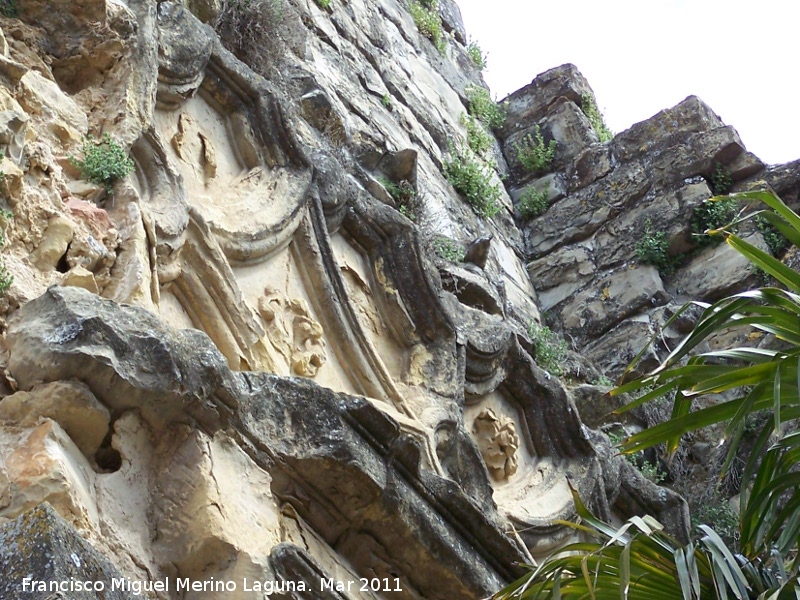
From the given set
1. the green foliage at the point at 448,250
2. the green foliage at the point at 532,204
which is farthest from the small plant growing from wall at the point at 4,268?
the green foliage at the point at 532,204

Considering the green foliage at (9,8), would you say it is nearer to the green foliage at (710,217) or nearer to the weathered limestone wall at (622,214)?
the weathered limestone wall at (622,214)

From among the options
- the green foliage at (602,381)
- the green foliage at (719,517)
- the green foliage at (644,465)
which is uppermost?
the green foliage at (602,381)

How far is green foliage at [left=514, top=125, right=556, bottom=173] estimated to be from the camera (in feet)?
36.0

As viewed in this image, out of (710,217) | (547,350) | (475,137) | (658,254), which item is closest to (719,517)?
(547,350)

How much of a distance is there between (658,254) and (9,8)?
6.49 metres

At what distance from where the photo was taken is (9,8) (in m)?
4.00

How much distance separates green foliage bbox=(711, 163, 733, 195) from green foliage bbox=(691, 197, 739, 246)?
25 centimetres

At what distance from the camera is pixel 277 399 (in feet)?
11.4

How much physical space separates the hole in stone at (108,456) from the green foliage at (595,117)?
9.14m

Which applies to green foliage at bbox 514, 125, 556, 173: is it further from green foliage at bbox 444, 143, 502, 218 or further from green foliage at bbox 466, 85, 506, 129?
green foliage at bbox 444, 143, 502, 218

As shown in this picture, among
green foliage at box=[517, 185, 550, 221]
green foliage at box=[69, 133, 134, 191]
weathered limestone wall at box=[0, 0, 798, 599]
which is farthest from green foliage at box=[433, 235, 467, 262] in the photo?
green foliage at box=[517, 185, 550, 221]

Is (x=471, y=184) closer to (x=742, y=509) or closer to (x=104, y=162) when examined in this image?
(x=104, y=162)

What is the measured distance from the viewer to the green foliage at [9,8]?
13.1 ft

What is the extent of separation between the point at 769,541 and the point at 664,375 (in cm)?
52
